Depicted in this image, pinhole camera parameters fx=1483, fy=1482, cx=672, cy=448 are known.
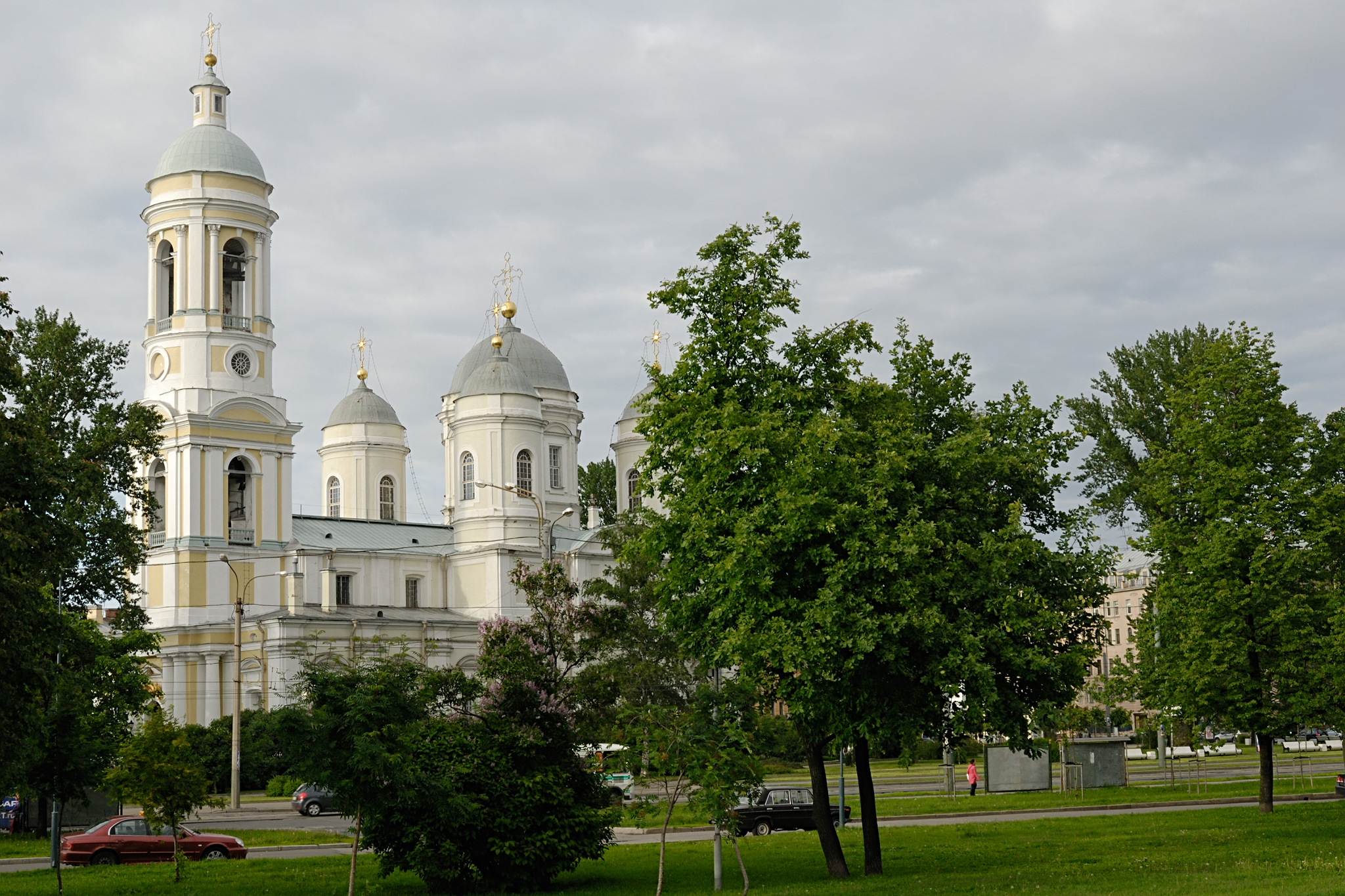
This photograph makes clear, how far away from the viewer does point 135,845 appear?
30.6 meters

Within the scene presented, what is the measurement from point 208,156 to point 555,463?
2886cm

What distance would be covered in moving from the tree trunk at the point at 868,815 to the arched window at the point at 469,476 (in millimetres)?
60067

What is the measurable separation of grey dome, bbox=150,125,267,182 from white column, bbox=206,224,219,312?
294 cm

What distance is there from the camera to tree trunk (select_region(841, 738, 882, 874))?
78.8 ft

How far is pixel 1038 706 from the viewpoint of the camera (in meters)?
23.9

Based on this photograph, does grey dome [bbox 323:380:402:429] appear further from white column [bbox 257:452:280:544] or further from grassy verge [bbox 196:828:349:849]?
grassy verge [bbox 196:828:349:849]

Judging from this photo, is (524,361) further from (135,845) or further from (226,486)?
(135,845)

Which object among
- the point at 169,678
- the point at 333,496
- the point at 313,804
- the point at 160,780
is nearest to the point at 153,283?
the point at 169,678

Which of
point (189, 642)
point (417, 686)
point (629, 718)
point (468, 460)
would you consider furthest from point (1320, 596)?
point (468, 460)

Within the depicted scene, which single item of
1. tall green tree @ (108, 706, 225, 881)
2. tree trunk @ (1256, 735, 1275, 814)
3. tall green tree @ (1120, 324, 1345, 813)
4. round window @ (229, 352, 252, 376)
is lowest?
tree trunk @ (1256, 735, 1275, 814)

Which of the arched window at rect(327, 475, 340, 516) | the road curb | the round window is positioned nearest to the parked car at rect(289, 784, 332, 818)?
the road curb

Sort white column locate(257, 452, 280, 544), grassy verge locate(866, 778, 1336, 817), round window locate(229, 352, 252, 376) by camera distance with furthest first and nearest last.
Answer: white column locate(257, 452, 280, 544)
round window locate(229, 352, 252, 376)
grassy verge locate(866, 778, 1336, 817)

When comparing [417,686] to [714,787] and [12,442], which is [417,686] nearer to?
[714,787]

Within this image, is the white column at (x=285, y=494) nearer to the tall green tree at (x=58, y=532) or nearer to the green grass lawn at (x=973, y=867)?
the tall green tree at (x=58, y=532)
